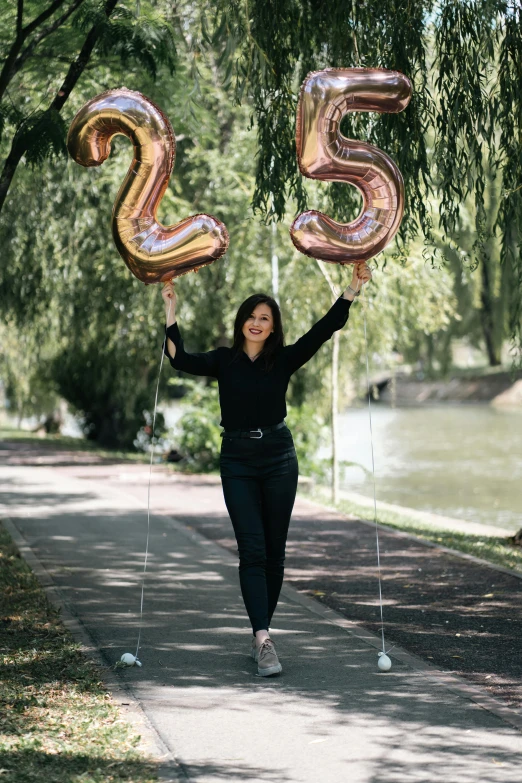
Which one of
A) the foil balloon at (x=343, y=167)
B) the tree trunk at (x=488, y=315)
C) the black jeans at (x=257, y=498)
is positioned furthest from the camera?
the tree trunk at (x=488, y=315)

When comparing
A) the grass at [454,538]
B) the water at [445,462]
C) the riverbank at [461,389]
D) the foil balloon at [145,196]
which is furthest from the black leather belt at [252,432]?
the riverbank at [461,389]

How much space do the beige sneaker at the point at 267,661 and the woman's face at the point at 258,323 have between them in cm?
166

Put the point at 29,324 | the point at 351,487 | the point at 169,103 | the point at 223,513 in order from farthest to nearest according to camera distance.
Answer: the point at 351,487 → the point at 29,324 → the point at 223,513 → the point at 169,103

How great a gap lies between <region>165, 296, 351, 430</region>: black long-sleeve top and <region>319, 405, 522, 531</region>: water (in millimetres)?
9454

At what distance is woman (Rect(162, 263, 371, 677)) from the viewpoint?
18.3ft

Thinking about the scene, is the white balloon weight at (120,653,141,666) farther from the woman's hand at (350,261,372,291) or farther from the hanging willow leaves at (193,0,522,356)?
the hanging willow leaves at (193,0,522,356)

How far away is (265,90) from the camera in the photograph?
771 cm

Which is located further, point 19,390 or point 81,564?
point 19,390

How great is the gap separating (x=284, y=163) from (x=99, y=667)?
4106mm

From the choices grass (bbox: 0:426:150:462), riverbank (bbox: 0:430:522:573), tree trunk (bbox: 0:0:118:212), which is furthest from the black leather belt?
grass (bbox: 0:426:150:462)

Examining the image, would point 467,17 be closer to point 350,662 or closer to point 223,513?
point 350,662

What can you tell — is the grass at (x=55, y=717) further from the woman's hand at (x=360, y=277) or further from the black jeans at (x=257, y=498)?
the woman's hand at (x=360, y=277)

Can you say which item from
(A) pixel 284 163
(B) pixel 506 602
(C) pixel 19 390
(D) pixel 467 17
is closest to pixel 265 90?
(A) pixel 284 163

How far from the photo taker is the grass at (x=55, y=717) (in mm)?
4102
